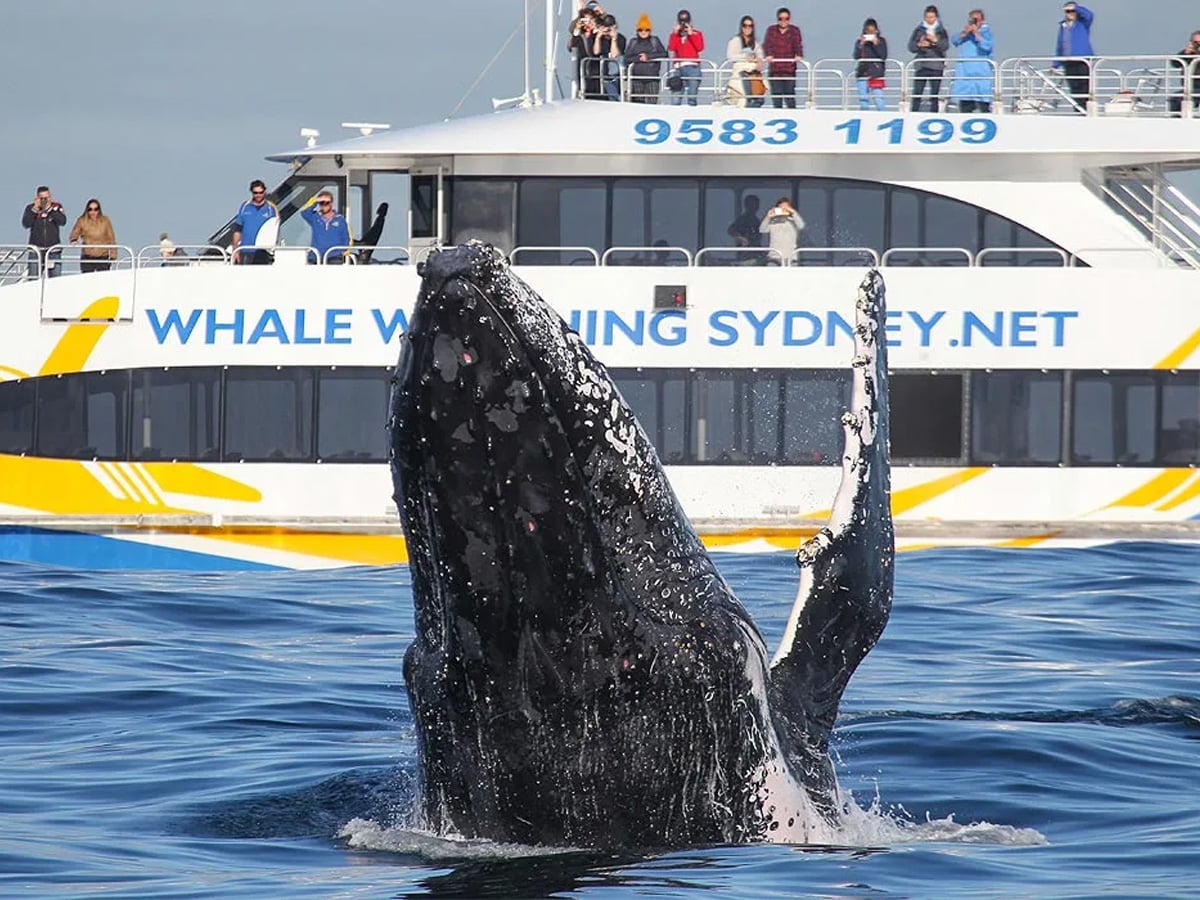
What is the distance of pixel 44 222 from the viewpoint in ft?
84.3

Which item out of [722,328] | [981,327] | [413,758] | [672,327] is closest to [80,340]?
[672,327]

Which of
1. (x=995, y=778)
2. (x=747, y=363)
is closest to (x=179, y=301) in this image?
(x=747, y=363)

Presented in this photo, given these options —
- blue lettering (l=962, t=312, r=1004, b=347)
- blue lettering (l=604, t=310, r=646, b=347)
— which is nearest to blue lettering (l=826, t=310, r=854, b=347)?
blue lettering (l=962, t=312, r=1004, b=347)

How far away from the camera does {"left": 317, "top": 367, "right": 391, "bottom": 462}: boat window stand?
2308 cm

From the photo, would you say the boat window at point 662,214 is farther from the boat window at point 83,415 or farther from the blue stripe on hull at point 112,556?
the boat window at point 83,415

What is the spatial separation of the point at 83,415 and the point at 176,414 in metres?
1.13

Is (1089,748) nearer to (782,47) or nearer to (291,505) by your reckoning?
(291,505)

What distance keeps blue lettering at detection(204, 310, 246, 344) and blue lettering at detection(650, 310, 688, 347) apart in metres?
4.84

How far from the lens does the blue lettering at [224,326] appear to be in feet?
75.7

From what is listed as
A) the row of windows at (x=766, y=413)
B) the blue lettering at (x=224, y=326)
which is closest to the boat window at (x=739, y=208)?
the row of windows at (x=766, y=413)

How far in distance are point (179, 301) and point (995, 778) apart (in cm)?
1647

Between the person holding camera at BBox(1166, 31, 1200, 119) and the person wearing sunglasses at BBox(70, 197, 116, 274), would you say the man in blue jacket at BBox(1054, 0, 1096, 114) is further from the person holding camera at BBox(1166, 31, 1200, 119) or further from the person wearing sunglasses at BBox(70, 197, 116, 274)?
the person wearing sunglasses at BBox(70, 197, 116, 274)

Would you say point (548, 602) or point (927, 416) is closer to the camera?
point (548, 602)

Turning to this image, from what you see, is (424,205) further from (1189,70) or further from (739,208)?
(1189,70)
